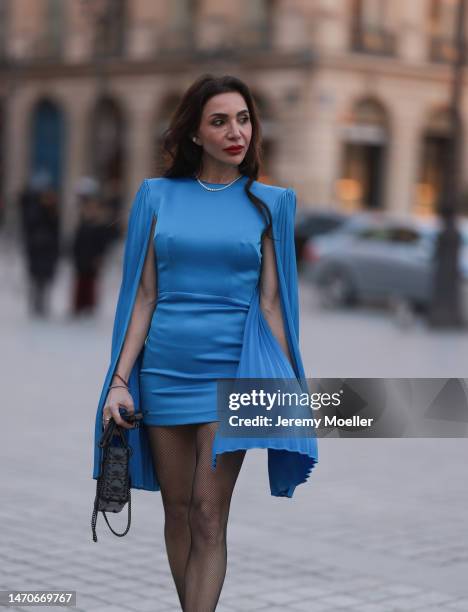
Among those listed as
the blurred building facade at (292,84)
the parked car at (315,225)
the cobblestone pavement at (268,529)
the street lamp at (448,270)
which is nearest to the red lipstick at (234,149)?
the cobblestone pavement at (268,529)

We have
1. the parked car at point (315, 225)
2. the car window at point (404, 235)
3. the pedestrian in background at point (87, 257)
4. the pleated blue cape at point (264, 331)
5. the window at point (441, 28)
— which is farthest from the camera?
the window at point (441, 28)

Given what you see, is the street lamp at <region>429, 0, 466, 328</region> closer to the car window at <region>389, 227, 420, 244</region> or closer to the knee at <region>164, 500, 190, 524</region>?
the car window at <region>389, 227, 420, 244</region>

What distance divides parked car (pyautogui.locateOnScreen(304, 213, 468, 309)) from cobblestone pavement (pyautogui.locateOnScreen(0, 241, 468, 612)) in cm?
1082

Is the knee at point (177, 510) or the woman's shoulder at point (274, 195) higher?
the woman's shoulder at point (274, 195)

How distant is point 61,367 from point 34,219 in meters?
7.16

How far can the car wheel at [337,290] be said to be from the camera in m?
23.9

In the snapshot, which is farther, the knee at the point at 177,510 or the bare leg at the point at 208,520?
the knee at the point at 177,510

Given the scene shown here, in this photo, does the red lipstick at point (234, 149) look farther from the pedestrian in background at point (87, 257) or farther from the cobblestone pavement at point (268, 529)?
the pedestrian in background at point (87, 257)

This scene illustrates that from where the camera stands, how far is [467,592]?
19.3 feet

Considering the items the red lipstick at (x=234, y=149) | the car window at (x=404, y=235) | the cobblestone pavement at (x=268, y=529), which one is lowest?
the car window at (x=404, y=235)

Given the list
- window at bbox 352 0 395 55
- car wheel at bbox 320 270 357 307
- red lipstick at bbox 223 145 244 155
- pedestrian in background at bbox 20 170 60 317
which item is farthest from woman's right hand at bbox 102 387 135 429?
window at bbox 352 0 395 55

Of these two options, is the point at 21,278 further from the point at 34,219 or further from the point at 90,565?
the point at 90,565

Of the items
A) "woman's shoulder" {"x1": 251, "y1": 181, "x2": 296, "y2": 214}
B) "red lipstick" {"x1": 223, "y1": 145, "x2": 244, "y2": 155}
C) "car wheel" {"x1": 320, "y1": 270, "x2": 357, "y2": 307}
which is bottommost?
"car wheel" {"x1": 320, "y1": 270, "x2": 357, "y2": 307}

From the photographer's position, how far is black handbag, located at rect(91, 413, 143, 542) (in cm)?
427
